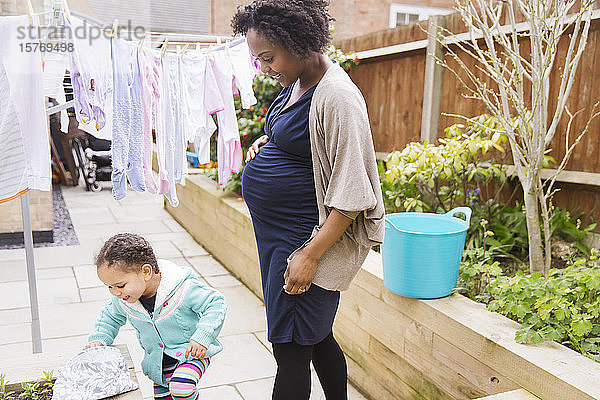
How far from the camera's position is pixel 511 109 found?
10.3 feet

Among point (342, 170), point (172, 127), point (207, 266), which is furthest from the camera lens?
point (207, 266)

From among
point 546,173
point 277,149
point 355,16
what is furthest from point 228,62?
point 355,16

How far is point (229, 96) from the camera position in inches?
124

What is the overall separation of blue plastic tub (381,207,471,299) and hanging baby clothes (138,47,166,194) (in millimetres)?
1289

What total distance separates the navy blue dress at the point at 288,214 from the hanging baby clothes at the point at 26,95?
2.85 ft

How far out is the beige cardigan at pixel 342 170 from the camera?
1447mm

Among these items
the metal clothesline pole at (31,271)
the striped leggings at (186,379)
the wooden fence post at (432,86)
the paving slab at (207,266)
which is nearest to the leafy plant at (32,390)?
the striped leggings at (186,379)

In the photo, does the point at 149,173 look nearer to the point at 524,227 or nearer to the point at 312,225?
the point at 312,225

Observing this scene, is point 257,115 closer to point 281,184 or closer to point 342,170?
point 281,184

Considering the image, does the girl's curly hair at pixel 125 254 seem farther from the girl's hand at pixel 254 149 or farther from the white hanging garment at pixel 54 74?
the white hanging garment at pixel 54 74

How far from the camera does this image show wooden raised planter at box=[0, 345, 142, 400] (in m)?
1.81

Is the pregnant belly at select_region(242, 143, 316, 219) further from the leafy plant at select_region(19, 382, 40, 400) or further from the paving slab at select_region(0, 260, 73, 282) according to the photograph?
the paving slab at select_region(0, 260, 73, 282)

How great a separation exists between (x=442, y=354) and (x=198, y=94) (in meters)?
1.83

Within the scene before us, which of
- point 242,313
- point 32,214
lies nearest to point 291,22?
point 242,313
